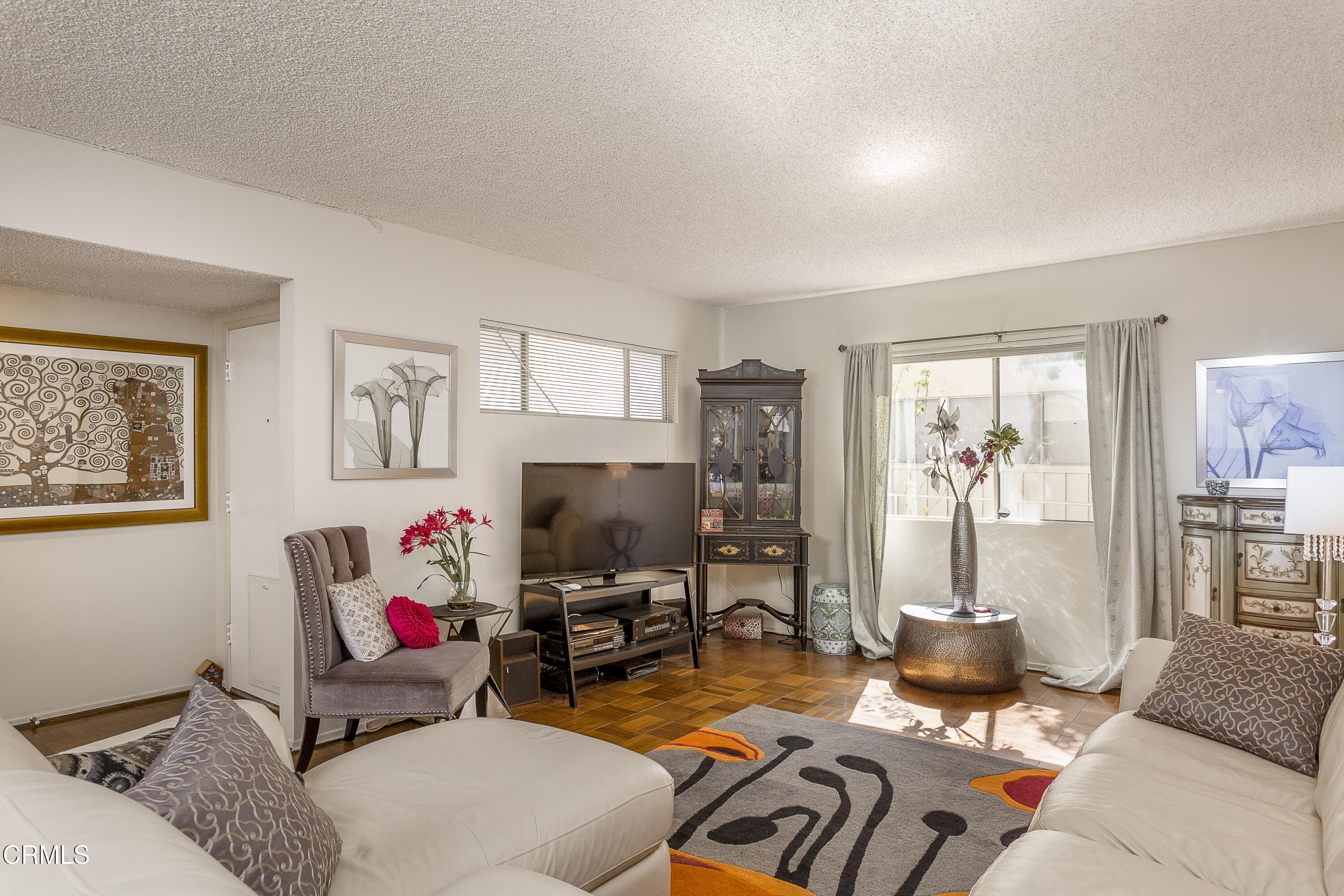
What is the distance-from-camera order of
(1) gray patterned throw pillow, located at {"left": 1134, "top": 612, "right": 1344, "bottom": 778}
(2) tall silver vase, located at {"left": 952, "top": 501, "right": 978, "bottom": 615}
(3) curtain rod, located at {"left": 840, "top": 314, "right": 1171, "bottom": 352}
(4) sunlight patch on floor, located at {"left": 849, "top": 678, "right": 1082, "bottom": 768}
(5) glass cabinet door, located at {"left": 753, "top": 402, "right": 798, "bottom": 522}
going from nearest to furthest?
1. (1) gray patterned throw pillow, located at {"left": 1134, "top": 612, "right": 1344, "bottom": 778}
2. (4) sunlight patch on floor, located at {"left": 849, "top": 678, "right": 1082, "bottom": 768}
3. (3) curtain rod, located at {"left": 840, "top": 314, "right": 1171, "bottom": 352}
4. (2) tall silver vase, located at {"left": 952, "top": 501, "right": 978, "bottom": 615}
5. (5) glass cabinet door, located at {"left": 753, "top": 402, "right": 798, "bottom": 522}

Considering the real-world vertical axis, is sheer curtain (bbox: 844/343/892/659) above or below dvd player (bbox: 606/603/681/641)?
above

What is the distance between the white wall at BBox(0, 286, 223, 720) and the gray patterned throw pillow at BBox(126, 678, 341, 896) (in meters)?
3.09

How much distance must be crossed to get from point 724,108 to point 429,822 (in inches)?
90.0

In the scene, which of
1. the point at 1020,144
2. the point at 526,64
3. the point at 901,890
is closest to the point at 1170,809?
the point at 901,890

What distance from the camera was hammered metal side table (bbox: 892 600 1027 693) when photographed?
4258 mm

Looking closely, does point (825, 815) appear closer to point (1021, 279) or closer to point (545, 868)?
point (545, 868)

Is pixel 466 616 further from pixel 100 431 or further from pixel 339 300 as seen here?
pixel 100 431

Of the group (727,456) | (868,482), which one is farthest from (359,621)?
(868,482)

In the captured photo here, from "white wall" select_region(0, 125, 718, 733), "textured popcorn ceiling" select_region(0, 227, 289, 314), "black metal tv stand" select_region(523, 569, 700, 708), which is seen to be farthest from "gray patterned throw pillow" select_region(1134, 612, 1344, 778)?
"textured popcorn ceiling" select_region(0, 227, 289, 314)

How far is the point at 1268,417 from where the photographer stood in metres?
4.05

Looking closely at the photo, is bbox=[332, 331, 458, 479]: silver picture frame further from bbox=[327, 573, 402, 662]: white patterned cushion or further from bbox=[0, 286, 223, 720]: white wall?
bbox=[0, 286, 223, 720]: white wall

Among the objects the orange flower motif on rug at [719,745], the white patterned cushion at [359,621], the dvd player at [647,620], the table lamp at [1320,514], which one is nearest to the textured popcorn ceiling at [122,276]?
the white patterned cushion at [359,621]

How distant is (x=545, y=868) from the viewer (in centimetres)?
176

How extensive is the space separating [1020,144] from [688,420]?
3.37 metres
